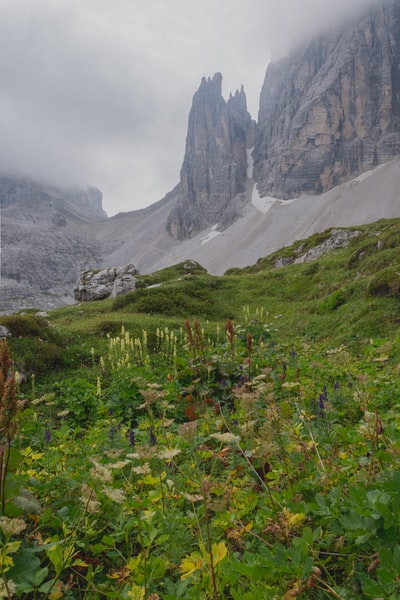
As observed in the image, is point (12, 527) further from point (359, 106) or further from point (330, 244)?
point (359, 106)

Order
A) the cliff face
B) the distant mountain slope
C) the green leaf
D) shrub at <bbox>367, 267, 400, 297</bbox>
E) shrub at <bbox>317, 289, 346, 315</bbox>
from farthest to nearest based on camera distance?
the cliff face < the distant mountain slope < shrub at <bbox>317, 289, 346, 315</bbox> < shrub at <bbox>367, 267, 400, 297</bbox> < the green leaf

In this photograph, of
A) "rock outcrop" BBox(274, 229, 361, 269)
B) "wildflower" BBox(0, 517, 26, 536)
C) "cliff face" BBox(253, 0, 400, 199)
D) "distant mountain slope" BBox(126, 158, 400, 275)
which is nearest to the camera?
"wildflower" BBox(0, 517, 26, 536)

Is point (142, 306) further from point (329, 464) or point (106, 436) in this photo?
point (329, 464)

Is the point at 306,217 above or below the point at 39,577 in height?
above

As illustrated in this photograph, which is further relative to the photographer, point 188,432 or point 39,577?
point 188,432

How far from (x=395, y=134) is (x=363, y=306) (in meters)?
199

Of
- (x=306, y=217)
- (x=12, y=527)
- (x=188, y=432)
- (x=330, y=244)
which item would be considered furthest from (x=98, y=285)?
(x=306, y=217)

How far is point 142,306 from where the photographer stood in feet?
90.8

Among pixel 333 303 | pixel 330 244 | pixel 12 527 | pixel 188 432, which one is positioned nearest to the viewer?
pixel 12 527

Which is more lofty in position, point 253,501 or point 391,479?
point 391,479

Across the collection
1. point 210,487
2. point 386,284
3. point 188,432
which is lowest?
point 210,487

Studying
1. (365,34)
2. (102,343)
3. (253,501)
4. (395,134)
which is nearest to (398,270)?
(102,343)

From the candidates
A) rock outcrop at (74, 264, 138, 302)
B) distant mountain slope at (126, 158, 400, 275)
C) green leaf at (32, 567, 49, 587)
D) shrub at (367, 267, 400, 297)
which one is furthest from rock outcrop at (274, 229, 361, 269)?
distant mountain slope at (126, 158, 400, 275)

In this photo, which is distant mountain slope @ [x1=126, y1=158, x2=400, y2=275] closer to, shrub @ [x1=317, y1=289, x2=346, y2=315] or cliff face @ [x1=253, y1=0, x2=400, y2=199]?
cliff face @ [x1=253, y1=0, x2=400, y2=199]
